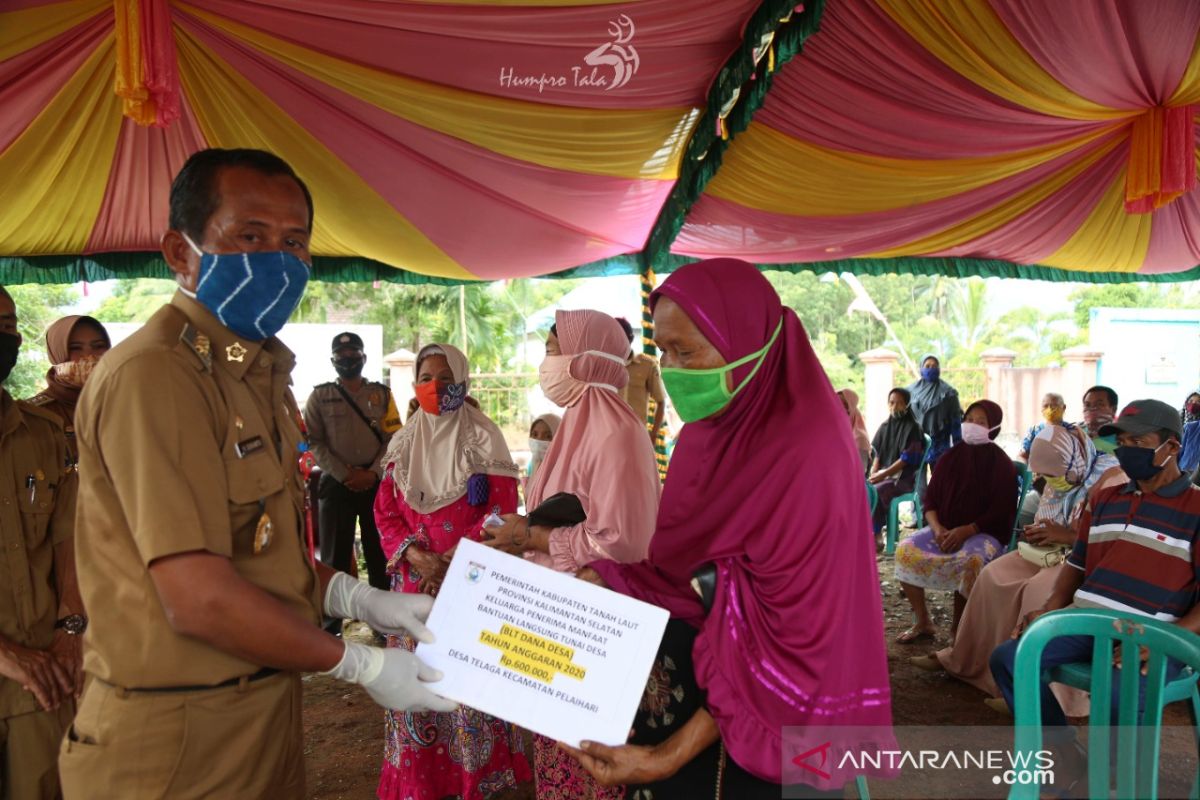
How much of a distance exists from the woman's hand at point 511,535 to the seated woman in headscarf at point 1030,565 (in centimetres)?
334

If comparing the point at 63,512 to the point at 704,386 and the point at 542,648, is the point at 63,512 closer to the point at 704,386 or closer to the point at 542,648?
the point at 542,648

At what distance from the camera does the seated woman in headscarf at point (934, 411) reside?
8.62m

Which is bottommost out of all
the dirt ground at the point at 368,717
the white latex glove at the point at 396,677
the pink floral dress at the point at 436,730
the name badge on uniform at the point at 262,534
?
the dirt ground at the point at 368,717

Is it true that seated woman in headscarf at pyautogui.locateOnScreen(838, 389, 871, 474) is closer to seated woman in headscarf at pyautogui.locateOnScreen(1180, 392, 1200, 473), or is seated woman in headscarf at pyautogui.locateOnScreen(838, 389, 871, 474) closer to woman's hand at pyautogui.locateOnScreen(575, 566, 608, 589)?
seated woman in headscarf at pyautogui.locateOnScreen(1180, 392, 1200, 473)

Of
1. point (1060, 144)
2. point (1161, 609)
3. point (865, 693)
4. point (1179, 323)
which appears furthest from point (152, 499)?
point (1179, 323)

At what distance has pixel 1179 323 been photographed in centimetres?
1429

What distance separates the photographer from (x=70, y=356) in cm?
342

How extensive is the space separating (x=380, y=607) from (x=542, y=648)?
1.39ft

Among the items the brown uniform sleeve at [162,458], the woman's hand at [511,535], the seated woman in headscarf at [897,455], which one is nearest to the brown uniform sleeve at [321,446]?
the woman's hand at [511,535]

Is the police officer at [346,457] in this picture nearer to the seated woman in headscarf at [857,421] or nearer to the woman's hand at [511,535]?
the woman's hand at [511,535]

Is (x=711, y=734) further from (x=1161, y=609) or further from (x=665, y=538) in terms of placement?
(x=1161, y=609)

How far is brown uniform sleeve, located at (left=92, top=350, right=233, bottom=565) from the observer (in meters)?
1.26

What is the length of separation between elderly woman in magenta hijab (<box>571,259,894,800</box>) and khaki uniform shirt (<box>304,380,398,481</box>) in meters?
4.31

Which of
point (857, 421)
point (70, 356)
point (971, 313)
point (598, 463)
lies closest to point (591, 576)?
point (598, 463)
